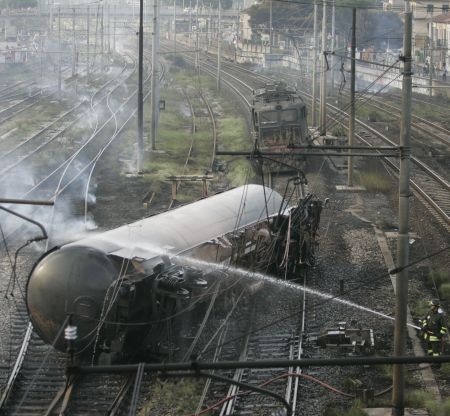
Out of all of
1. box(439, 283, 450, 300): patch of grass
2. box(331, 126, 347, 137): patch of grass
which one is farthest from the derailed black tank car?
box(439, 283, 450, 300): patch of grass

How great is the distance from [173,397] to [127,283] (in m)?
1.88

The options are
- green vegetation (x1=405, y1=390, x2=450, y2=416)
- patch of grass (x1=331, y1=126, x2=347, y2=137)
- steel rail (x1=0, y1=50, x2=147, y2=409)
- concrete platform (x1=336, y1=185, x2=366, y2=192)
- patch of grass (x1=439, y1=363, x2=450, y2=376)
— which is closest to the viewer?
green vegetation (x1=405, y1=390, x2=450, y2=416)

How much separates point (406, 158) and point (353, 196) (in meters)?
16.3

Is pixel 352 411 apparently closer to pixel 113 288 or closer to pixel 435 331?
pixel 435 331

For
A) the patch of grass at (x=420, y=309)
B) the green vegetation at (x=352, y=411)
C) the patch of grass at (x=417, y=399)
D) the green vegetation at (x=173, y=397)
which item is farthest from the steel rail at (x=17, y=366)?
the patch of grass at (x=420, y=309)

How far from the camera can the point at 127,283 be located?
44.2ft

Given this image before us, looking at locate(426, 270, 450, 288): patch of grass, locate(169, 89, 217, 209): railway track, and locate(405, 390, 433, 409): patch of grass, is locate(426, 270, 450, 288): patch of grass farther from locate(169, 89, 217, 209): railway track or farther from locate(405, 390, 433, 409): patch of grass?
locate(169, 89, 217, 209): railway track

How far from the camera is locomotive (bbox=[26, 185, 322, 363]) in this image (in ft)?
44.0

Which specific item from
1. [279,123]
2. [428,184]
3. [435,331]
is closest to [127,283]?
[435,331]

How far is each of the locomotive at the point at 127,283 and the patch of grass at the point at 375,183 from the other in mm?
13193

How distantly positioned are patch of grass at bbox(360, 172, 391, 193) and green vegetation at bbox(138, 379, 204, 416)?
54.8ft

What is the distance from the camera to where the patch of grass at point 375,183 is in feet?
95.5

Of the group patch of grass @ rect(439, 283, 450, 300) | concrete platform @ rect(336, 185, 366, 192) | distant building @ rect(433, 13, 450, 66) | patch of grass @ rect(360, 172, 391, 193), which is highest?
distant building @ rect(433, 13, 450, 66)

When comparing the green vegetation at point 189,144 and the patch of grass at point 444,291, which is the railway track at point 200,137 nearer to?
the green vegetation at point 189,144
